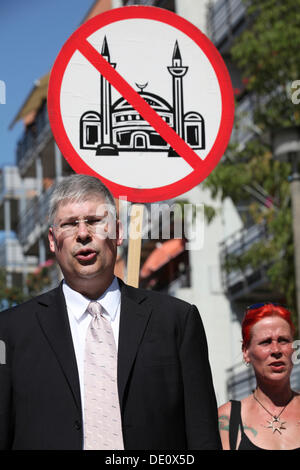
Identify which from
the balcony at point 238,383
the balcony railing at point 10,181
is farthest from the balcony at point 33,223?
the balcony at point 238,383

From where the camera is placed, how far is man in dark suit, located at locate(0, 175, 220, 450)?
12.8ft

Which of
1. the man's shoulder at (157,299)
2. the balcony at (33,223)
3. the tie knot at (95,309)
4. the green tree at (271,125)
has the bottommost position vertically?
the tie knot at (95,309)

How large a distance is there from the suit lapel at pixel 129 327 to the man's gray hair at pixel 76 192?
1.03 ft

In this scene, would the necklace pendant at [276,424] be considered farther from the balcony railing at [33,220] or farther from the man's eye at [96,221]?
the balcony railing at [33,220]

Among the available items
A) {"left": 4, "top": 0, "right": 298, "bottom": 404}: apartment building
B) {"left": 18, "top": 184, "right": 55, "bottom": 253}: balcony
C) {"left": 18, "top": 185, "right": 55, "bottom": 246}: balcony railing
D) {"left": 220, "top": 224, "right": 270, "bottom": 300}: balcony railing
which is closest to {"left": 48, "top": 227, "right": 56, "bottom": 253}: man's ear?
{"left": 4, "top": 0, "right": 298, "bottom": 404}: apartment building

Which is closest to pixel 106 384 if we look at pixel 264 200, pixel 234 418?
pixel 234 418

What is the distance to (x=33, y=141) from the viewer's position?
54.5m

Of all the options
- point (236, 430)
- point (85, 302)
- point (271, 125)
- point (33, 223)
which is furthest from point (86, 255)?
point (33, 223)

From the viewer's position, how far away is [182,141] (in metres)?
5.18

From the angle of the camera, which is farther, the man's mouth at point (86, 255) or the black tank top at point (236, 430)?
the black tank top at point (236, 430)

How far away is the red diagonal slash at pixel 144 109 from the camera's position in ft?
16.8

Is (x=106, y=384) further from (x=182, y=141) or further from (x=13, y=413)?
(x=182, y=141)

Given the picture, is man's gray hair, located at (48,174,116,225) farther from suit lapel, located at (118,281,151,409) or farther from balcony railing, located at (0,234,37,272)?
balcony railing, located at (0,234,37,272)

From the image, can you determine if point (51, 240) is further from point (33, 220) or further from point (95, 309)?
point (33, 220)
